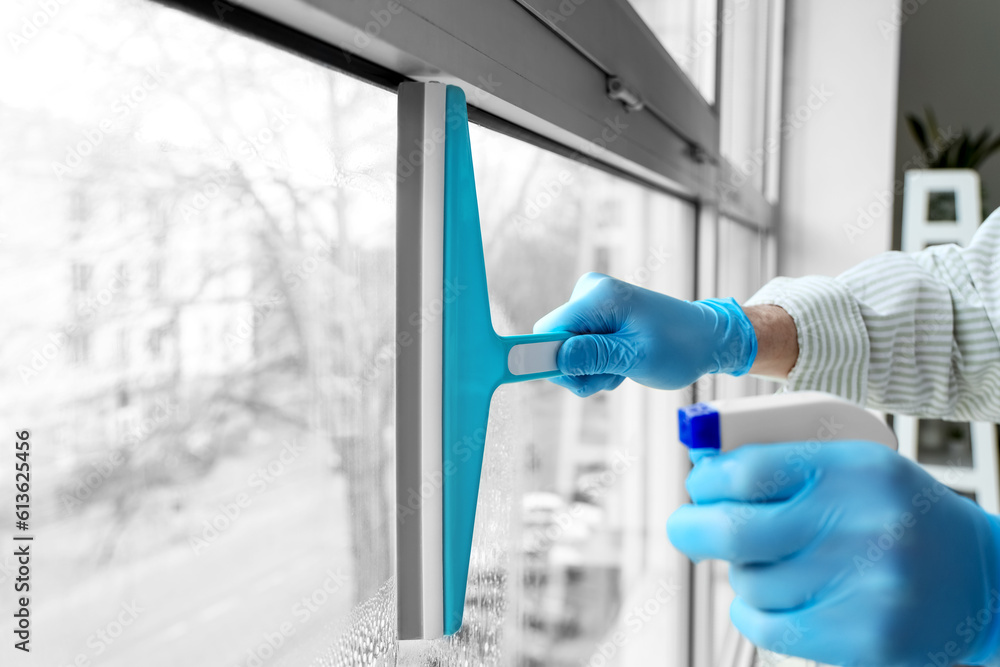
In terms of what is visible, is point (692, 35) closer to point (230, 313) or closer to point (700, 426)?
point (700, 426)

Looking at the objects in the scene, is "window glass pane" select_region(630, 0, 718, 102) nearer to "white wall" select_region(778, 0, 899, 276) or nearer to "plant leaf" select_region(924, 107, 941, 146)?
"white wall" select_region(778, 0, 899, 276)

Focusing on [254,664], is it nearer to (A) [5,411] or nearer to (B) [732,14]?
(A) [5,411]

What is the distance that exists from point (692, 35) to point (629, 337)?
3.22 feet

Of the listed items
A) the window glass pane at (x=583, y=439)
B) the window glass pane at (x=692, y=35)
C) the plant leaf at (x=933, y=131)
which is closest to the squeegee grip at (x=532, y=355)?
the window glass pane at (x=583, y=439)

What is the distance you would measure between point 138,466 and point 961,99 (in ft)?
12.6

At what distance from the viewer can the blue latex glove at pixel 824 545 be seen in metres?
0.46

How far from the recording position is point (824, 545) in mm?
477

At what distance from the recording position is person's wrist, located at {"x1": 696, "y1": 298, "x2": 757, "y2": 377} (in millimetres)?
722

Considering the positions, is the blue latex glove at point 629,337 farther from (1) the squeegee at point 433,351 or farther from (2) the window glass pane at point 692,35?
(2) the window glass pane at point 692,35

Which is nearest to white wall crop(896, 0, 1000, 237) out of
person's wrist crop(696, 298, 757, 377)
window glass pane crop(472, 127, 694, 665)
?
window glass pane crop(472, 127, 694, 665)

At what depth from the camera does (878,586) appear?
484 mm

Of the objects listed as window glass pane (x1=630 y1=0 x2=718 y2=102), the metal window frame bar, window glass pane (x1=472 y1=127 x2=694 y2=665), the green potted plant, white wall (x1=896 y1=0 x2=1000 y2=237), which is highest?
white wall (x1=896 y1=0 x2=1000 y2=237)

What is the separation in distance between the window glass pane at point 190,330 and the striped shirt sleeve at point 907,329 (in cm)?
61

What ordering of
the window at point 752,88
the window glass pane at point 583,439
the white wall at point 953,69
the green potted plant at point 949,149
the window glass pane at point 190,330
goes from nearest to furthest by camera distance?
1. the window glass pane at point 190,330
2. the window glass pane at point 583,439
3. the window at point 752,88
4. the green potted plant at point 949,149
5. the white wall at point 953,69
